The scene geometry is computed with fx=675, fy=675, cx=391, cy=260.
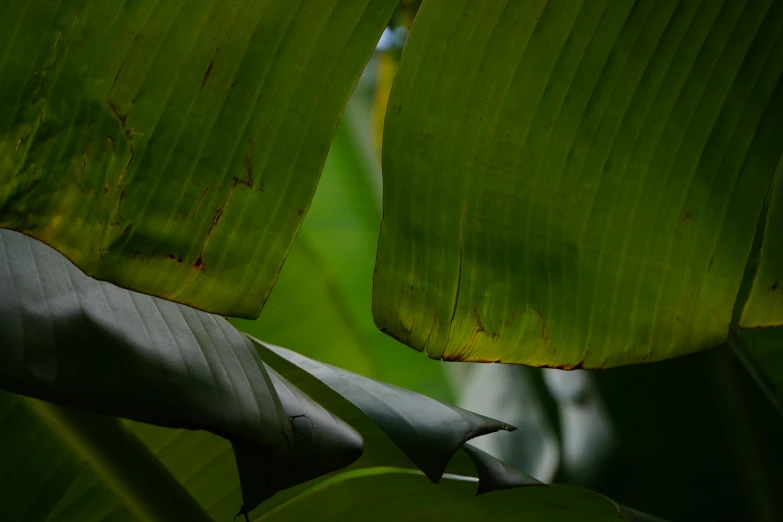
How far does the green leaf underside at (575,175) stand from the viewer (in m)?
0.41

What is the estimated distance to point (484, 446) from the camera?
989 millimetres

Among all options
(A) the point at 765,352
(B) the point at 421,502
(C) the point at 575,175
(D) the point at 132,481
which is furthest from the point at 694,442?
(D) the point at 132,481

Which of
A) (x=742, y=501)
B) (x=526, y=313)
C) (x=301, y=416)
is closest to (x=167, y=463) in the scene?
(x=301, y=416)

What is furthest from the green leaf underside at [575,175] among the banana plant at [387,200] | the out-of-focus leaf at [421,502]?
the out-of-focus leaf at [421,502]

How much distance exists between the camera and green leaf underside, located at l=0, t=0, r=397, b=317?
32cm

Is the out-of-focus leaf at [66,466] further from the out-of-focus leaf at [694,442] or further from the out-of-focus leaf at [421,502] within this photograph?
the out-of-focus leaf at [694,442]

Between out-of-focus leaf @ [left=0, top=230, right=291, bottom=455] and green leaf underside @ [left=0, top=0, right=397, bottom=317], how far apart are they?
4 cm

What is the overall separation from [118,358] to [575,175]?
11.7 inches

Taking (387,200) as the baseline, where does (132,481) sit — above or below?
below

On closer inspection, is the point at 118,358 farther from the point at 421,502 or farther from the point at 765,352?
the point at 765,352

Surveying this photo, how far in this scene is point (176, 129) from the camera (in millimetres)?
349

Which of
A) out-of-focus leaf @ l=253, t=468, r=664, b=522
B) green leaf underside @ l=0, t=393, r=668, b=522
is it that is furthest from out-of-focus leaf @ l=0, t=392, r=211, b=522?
out-of-focus leaf @ l=253, t=468, r=664, b=522

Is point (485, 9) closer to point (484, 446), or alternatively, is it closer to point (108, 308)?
point (108, 308)

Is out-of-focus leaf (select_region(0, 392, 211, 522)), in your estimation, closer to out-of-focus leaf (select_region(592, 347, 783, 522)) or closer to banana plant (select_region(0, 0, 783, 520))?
banana plant (select_region(0, 0, 783, 520))
